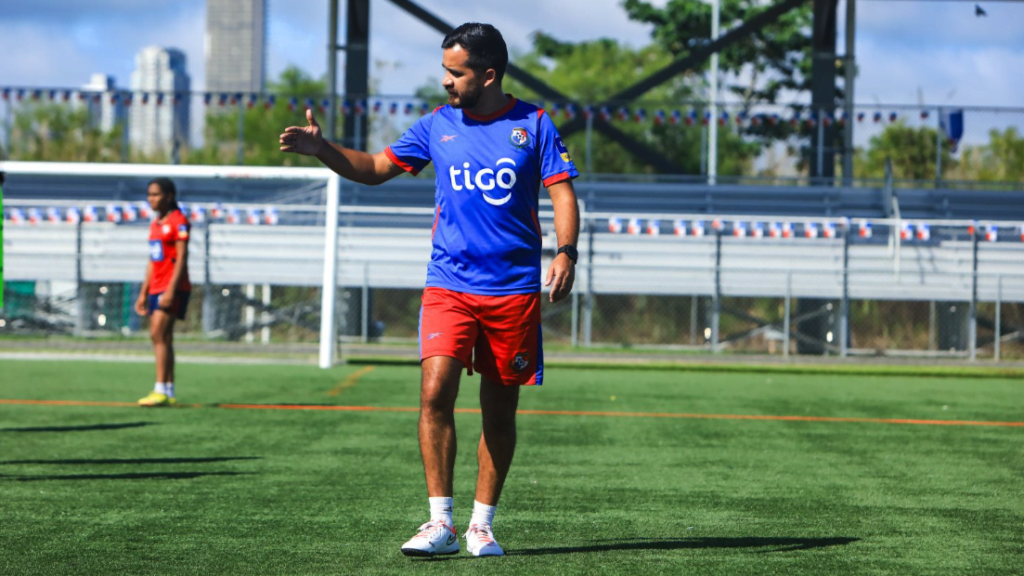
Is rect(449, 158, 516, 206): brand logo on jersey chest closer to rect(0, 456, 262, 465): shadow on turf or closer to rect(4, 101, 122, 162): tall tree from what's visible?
rect(0, 456, 262, 465): shadow on turf

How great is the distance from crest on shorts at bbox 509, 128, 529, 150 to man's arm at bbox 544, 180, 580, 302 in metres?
0.18

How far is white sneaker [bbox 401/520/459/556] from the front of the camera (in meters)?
4.35

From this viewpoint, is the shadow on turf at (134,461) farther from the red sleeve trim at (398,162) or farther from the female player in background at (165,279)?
the female player in background at (165,279)

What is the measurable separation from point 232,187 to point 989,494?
69.6 feet

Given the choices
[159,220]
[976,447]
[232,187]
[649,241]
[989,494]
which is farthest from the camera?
[232,187]

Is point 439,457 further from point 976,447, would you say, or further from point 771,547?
point 976,447

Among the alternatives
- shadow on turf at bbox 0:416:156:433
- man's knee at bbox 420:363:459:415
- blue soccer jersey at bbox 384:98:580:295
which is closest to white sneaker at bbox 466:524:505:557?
man's knee at bbox 420:363:459:415

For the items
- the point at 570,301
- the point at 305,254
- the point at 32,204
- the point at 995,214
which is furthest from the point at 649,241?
the point at 32,204

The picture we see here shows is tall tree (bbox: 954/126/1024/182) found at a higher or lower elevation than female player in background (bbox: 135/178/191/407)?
higher

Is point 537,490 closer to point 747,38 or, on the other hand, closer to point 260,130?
point 747,38

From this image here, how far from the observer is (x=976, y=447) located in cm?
812

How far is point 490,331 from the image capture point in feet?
15.1

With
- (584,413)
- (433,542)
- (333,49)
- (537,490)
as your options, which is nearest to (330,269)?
(584,413)

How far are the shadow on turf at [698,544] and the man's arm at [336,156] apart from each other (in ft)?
4.81
